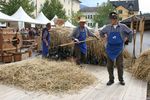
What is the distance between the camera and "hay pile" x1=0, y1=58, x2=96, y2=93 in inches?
263

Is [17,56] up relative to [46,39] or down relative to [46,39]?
down

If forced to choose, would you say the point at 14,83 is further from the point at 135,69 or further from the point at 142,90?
the point at 135,69

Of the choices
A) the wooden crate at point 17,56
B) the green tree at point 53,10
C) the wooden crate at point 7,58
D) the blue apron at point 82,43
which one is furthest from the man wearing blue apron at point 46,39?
the green tree at point 53,10

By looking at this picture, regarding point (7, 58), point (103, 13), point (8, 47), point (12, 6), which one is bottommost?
point (7, 58)

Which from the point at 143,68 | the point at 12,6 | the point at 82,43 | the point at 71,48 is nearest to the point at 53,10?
the point at 12,6

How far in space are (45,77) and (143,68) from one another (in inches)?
101

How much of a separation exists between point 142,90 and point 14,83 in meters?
Result: 2.53

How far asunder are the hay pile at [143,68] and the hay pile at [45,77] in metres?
1.31

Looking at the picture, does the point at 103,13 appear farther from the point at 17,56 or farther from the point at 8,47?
the point at 17,56

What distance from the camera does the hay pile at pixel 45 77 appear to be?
22.0ft

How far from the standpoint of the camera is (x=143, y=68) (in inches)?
332

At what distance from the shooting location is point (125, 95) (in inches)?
252

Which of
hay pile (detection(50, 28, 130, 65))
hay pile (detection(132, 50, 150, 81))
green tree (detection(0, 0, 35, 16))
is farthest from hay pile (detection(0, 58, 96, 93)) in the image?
green tree (detection(0, 0, 35, 16))

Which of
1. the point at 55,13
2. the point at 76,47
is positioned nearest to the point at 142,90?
the point at 76,47
